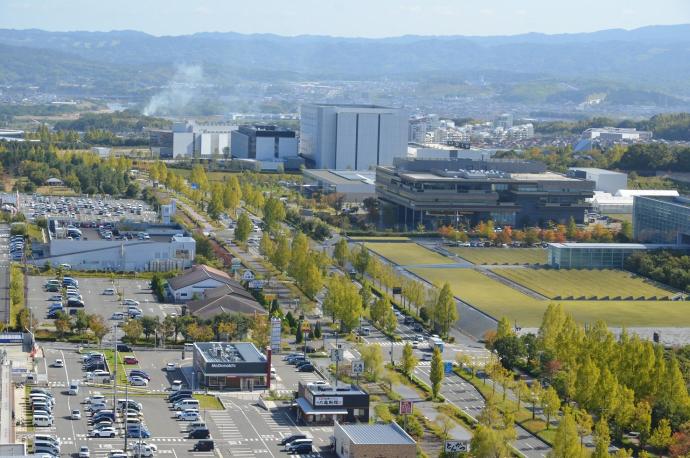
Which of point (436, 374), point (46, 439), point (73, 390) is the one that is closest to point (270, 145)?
point (436, 374)

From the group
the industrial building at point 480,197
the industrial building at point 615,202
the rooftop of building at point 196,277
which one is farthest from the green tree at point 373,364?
the industrial building at point 615,202

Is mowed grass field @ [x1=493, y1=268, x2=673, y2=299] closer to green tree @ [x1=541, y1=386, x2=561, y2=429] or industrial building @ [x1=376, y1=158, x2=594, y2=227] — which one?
industrial building @ [x1=376, y1=158, x2=594, y2=227]

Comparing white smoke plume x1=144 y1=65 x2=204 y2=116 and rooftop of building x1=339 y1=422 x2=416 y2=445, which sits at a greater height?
rooftop of building x1=339 y1=422 x2=416 y2=445

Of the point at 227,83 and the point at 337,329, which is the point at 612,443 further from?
the point at 227,83

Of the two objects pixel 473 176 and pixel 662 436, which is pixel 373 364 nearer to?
pixel 662 436

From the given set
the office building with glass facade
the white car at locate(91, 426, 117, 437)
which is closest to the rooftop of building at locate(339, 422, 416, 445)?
the white car at locate(91, 426, 117, 437)

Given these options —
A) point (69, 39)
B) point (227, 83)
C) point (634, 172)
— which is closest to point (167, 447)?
point (634, 172)
